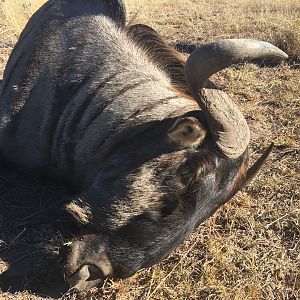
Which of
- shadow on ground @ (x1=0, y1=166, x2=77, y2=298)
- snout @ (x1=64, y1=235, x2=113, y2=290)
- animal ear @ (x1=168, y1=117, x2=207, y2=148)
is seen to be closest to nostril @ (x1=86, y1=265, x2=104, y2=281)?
snout @ (x1=64, y1=235, x2=113, y2=290)

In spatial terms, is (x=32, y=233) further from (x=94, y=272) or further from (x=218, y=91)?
(x=218, y=91)

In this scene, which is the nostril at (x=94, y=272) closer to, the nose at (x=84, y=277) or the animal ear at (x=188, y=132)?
the nose at (x=84, y=277)

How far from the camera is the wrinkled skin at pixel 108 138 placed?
8.25 feet

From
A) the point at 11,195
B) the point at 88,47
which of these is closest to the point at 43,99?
the point at 88,47

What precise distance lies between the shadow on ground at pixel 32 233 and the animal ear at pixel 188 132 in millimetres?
957

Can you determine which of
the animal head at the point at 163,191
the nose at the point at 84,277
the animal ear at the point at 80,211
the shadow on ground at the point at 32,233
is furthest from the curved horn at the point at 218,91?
the shadow on ground at the point at 32,233

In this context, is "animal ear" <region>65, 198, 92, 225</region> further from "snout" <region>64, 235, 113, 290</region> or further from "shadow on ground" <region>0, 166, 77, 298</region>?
"shadow on ground" <region>0, 166, 77, 298</region>

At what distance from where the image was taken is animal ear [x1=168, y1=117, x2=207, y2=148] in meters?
2.36

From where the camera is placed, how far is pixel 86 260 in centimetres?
253

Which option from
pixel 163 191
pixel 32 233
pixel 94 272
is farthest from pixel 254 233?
pixel 32 233

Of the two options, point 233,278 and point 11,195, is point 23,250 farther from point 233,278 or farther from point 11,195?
point 233,278

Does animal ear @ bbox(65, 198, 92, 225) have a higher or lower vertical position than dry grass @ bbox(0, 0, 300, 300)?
higher

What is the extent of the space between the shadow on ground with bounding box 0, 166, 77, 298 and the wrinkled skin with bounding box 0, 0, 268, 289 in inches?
6.8

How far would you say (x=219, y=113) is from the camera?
240 cm
